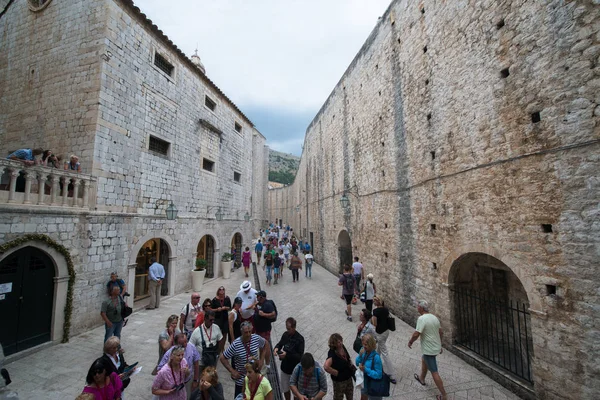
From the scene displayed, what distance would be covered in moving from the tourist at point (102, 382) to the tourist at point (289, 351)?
1.93 meters

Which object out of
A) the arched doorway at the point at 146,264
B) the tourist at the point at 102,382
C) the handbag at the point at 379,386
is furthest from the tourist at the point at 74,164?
the handbag at the point at 379,386

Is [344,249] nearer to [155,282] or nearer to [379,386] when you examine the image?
[155,282]

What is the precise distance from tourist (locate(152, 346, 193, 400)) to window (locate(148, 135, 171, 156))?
8.34m

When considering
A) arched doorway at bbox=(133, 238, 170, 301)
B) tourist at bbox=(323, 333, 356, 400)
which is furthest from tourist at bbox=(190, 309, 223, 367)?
arched doorway at bbox=(133, 238, 170, 301)

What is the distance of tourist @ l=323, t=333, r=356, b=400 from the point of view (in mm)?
3273

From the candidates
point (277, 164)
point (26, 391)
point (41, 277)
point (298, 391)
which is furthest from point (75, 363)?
point (277, 164)

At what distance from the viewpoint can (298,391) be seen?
3.05m

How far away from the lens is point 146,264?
10.3 metres

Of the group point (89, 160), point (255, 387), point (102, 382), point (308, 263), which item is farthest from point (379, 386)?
point (308, 263)

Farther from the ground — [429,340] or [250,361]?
[250,361]

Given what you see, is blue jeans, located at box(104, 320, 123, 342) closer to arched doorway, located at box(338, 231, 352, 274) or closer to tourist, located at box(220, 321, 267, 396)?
tourist, located at box(220, 321, 267, 396)

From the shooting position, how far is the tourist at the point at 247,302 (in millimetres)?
5098

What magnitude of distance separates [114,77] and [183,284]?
804 cm

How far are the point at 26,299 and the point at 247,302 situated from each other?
16.5 feet
